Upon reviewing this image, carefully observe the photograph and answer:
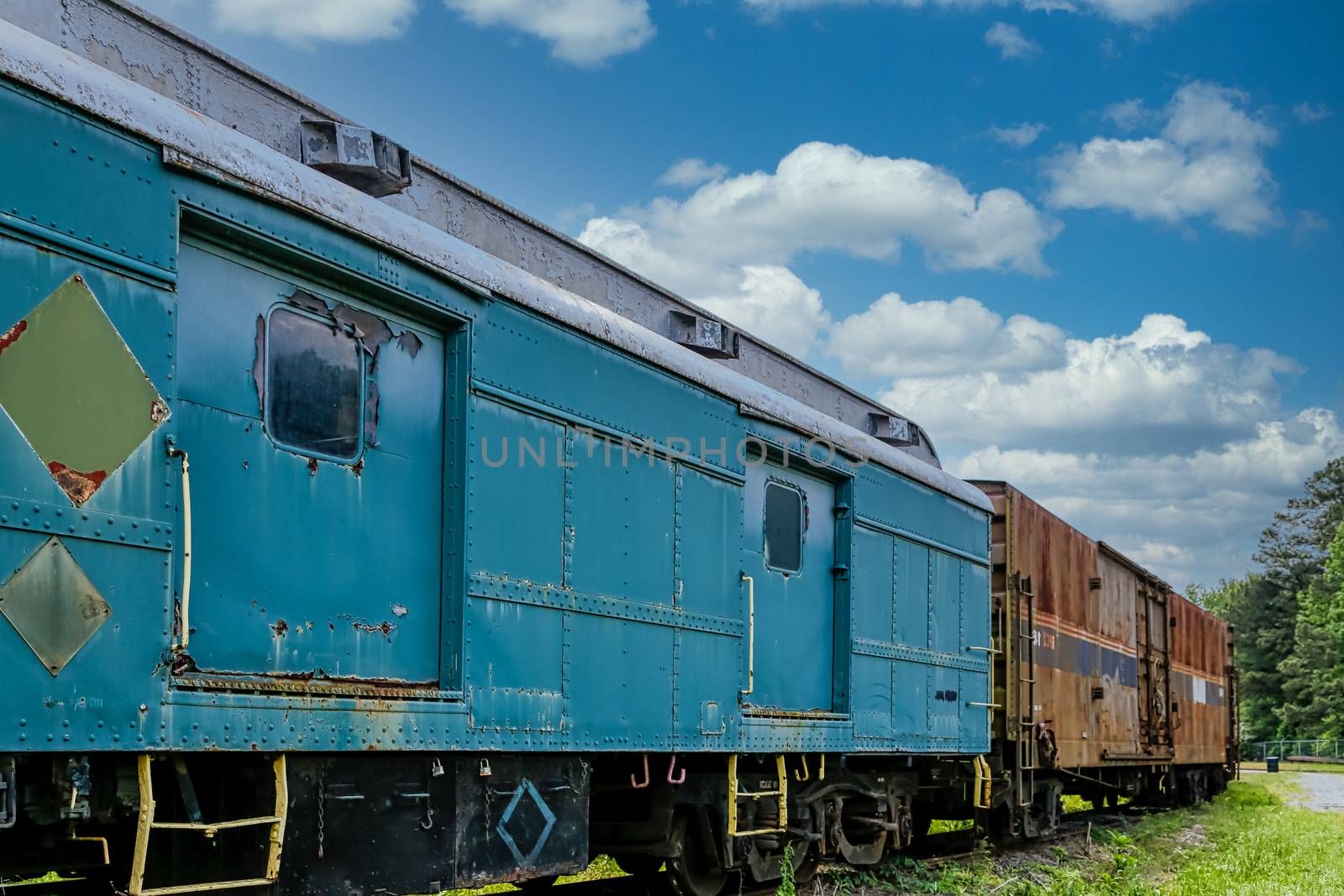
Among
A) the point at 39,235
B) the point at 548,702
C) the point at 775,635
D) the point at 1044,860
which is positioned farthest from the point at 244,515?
the point at 1044,860

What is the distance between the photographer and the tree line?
225ft

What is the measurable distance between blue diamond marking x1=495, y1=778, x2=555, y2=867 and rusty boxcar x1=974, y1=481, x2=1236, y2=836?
25.4ft

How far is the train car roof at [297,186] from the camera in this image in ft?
14.6

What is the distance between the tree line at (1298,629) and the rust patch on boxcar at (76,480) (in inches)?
2807

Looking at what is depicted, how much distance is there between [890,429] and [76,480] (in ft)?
31.7

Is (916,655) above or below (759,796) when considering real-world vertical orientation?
above

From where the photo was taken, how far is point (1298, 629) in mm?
72562

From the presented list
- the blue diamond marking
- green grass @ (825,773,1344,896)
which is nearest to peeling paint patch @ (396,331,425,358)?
the blue diamond marking

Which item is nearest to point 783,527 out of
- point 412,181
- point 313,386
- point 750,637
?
point 750,637

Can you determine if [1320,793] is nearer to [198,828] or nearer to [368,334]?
[368,334]

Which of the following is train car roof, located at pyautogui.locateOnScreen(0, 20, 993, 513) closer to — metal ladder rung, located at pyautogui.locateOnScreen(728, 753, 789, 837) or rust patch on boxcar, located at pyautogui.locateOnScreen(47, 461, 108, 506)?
rust patch on boxcar, located at pyautogui.locateOnScreen(47, 461, 108, 506)

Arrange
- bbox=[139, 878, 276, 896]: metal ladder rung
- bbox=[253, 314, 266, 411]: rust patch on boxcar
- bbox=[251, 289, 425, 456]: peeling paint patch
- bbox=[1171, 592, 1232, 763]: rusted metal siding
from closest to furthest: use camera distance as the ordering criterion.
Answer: bbox=[139, 878, 276, 896]: metal ladder rung < bbox=[253, 314, 266, 411]: rust patch on boxcar < bbox=[251, 289, 425, 456]: peeling paint patch < bbox=[1171, 592, 1232, 763]: rusted metal siding

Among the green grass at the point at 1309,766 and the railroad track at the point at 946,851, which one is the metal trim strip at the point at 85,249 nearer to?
the railroad track at the point at 946,851

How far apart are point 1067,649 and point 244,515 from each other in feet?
41.1
